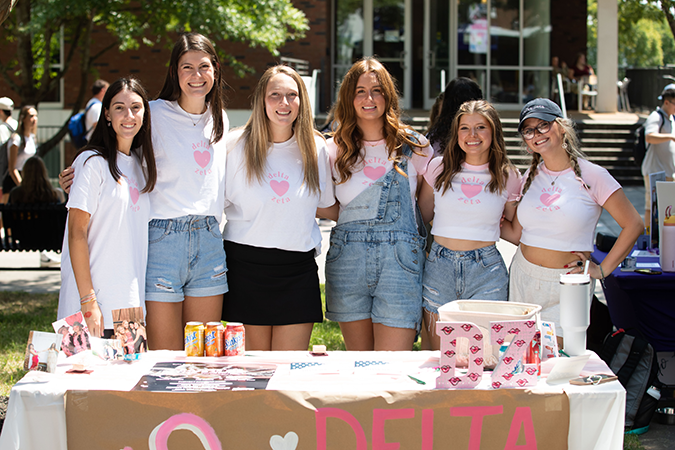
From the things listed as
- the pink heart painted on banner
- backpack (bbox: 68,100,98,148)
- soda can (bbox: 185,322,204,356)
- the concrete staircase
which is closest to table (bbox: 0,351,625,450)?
the pink heart painted on banner

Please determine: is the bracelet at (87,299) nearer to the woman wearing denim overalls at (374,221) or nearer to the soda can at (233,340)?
the soda can at (233,340)

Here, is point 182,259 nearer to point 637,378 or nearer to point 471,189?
point 471,189

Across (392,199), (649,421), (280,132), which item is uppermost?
(280,132)

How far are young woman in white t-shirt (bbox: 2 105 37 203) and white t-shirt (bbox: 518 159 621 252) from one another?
712cm

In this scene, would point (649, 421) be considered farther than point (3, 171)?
No

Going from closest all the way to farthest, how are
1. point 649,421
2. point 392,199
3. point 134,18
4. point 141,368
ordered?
point 141,368
point 392,199
point 649,421
point 134,18

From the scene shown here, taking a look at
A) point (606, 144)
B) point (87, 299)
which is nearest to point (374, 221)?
point (87, 299)

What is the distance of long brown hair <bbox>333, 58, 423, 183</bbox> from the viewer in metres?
3.48

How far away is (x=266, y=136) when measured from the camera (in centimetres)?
332

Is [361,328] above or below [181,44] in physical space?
below

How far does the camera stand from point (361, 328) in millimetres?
3514

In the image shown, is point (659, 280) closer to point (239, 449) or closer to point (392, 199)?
point (392, 199)

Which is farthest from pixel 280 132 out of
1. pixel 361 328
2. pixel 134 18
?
pixel 134 18

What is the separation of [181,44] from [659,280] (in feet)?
9.52
